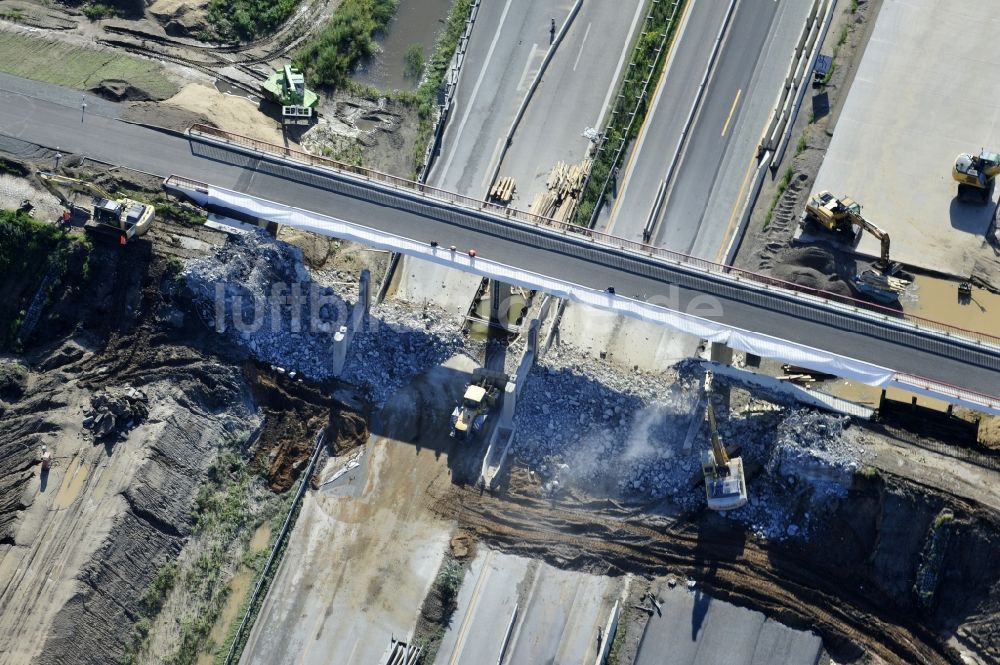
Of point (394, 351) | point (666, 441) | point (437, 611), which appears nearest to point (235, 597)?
point (437, 611)

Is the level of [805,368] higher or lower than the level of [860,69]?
lower

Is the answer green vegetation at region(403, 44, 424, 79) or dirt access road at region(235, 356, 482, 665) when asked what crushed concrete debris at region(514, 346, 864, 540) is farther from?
green vegetation at region(403, 44, 424, 79)

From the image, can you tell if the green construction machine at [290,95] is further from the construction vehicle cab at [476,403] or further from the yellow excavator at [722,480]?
the yellow excavator at [722,480]

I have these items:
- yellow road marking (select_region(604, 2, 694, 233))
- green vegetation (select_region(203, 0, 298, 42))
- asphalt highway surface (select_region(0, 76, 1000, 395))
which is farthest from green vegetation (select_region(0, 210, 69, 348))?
yellow road marking (select_region(604, 2, 694, 233))

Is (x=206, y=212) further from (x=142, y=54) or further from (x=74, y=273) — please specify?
(x=142, y=54)

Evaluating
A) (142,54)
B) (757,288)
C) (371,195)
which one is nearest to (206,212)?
(371,195)

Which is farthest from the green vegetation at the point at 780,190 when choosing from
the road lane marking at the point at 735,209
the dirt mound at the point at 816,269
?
the dirt mound at the point at 816,269

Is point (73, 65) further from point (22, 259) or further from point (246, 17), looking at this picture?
point (22, 259)
